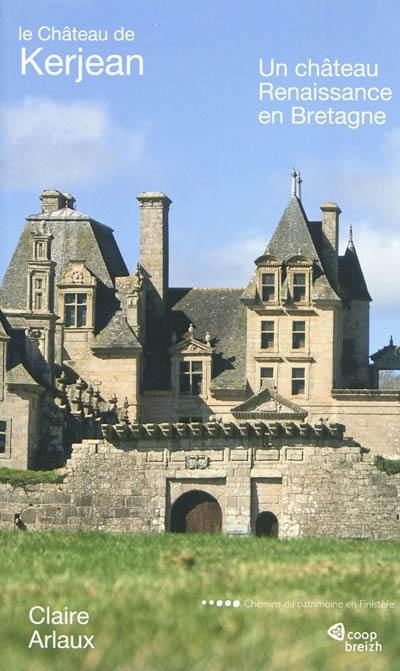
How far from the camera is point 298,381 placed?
74688 mm

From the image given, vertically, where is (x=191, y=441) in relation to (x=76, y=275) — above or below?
below

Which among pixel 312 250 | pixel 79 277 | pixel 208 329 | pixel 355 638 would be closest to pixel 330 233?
pixel 312 250

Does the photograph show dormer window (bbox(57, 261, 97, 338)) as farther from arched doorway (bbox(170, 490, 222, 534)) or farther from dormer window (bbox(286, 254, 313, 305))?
arched doorway (bbox(170, 490, 222, 534))

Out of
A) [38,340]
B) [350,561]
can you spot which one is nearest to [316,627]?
[350,561]

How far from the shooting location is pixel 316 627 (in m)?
17.3

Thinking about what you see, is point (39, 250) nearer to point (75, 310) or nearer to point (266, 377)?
point (75, 310)

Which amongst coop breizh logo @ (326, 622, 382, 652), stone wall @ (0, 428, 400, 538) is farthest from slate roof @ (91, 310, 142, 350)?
coop breizh logo @ (326, 622, 382, 652)

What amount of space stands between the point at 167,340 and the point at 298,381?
20.1ft

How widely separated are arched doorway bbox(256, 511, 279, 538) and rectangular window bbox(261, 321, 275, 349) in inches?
558

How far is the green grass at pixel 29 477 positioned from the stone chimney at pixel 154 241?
1728 cm

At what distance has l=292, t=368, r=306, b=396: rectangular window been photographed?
74.6m

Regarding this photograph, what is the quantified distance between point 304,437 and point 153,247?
1955 centimetres

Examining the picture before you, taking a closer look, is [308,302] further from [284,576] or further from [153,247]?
[284,576]

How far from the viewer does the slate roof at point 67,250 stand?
7756 centimetres
